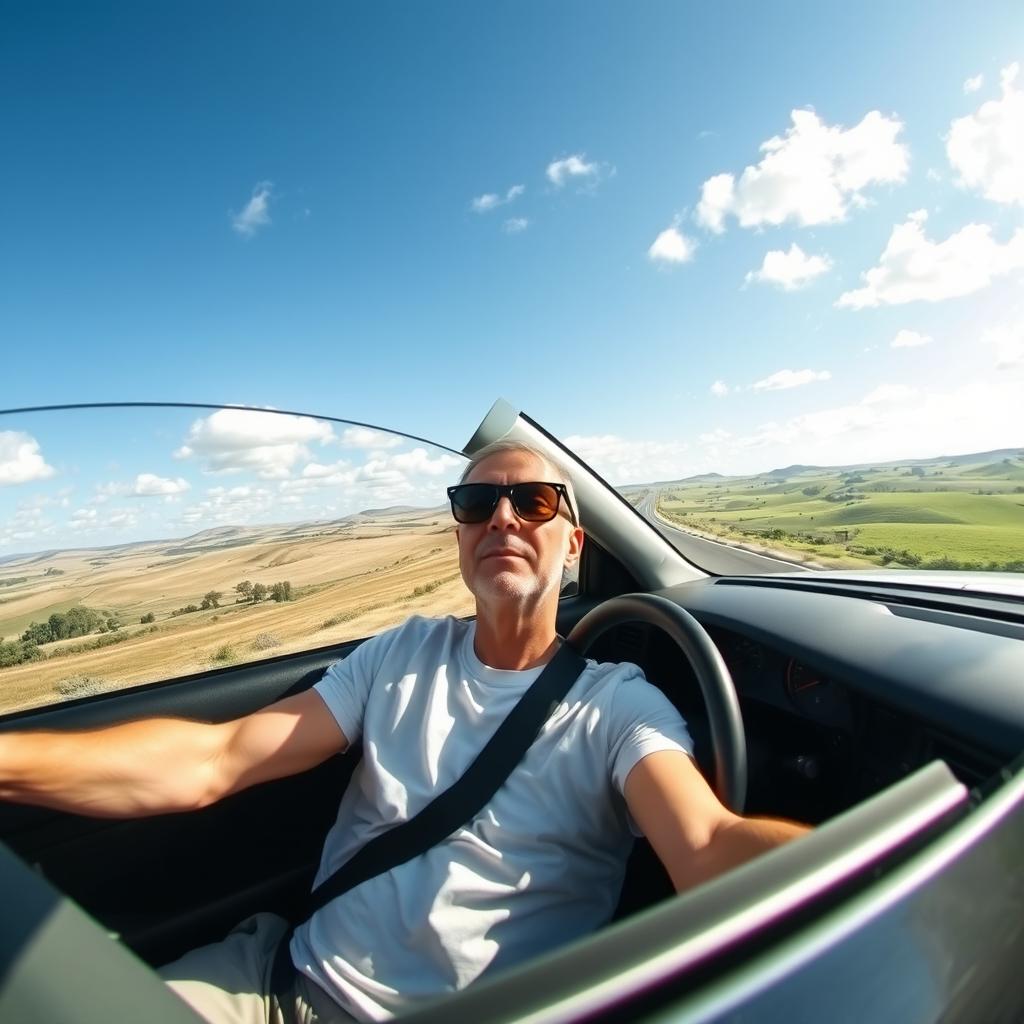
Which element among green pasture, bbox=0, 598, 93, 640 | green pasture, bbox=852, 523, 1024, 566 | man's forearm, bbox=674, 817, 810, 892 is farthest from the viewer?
green pasture, bbox=852, 523, 1024, 566

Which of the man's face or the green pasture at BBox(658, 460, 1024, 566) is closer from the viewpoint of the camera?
the man's face

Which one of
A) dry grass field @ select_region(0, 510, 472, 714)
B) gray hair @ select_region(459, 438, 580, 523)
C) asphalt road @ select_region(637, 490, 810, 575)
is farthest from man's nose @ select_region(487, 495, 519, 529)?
asphalt road @ select_region(637, 490, 810, 575)

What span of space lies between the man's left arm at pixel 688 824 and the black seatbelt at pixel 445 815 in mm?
349

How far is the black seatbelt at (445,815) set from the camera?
1629 millimetres

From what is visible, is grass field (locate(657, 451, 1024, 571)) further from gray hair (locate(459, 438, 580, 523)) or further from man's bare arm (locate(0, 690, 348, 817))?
man's bare arm (locate(0, 690, 348, 817))

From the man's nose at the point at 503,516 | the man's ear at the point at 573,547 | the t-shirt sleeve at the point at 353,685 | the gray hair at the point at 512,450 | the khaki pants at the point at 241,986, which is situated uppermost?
the gray hair at the point at 512,450

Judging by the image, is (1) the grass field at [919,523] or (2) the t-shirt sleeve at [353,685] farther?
(1) the grass field at [919,523]

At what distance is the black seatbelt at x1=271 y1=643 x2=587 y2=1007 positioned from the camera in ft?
5.34

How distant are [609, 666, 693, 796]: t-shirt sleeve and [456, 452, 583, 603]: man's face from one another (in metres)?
0.46

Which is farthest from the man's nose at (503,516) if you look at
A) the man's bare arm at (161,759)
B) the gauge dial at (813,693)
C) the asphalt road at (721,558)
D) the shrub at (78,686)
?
the shrub at (78,686)

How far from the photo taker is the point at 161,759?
173cm

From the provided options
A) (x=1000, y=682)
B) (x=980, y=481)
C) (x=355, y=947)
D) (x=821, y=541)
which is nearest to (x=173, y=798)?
(x=355, y=947)

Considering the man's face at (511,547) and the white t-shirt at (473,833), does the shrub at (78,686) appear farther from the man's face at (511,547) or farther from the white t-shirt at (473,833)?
the man's face at (511,547)

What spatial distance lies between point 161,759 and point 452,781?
2.71ft
